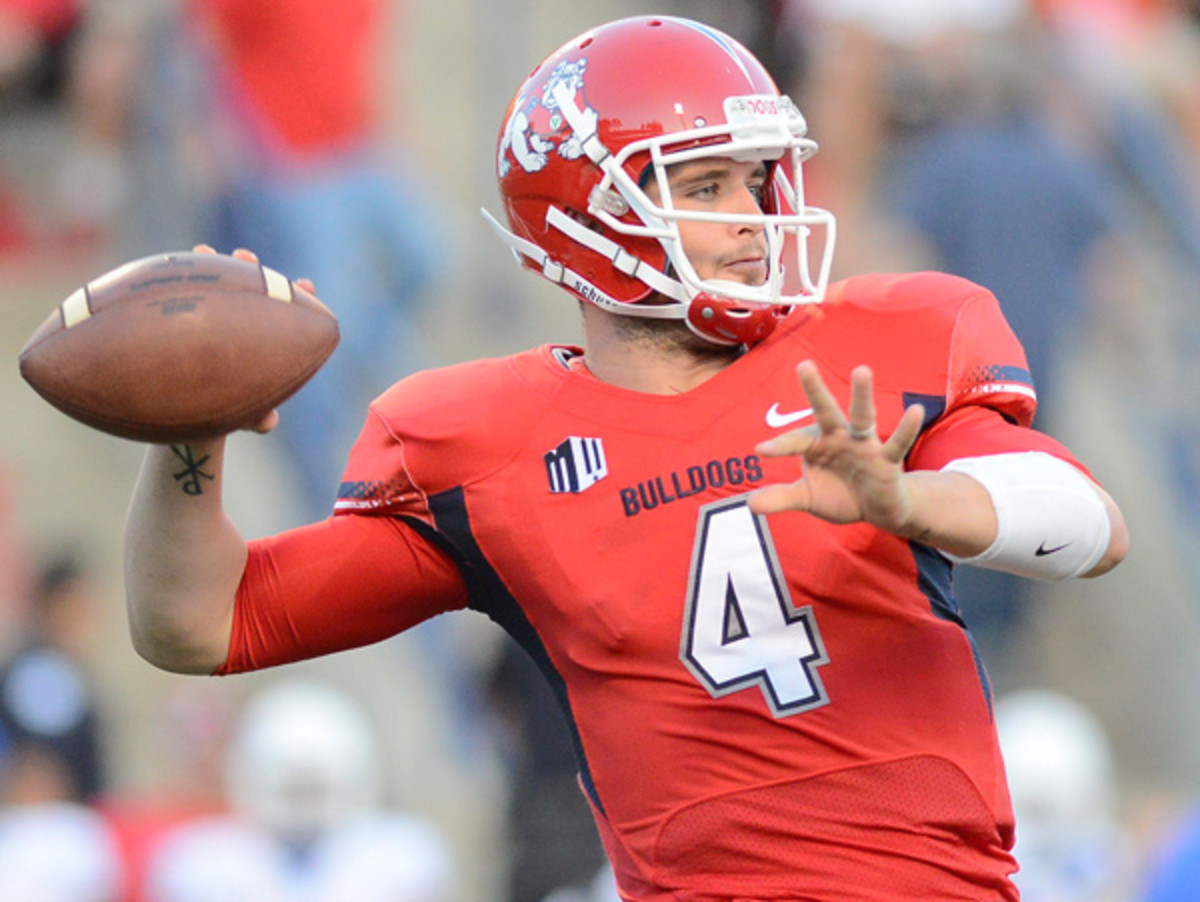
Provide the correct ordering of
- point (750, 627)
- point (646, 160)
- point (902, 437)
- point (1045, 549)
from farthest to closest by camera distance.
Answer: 1. point (646, 160)
2. point (750, 627)
3. point (1045, 549)
4. point (902, 437)

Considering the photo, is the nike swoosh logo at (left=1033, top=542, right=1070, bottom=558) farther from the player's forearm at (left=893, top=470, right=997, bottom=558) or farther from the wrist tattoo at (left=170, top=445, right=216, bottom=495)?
the wrist tattoo at (left=170, top=445, right=216, bottom=495)

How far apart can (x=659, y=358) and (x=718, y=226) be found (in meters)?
0.22

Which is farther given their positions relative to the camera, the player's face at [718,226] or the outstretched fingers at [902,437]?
the player's face at [718,226]

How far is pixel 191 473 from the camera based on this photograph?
2.72m

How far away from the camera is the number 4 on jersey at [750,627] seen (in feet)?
8.44

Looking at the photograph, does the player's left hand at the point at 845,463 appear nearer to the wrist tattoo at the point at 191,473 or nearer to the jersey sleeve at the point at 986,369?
the jersey sleeve at the point at 986,369

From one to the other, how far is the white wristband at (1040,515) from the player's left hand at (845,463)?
20cm

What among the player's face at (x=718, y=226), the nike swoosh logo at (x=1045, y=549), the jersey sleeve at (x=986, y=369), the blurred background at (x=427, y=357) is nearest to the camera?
the nike swoosh logo at (x=1045, y=549)

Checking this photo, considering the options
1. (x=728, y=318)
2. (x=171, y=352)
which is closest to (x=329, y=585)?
(x=171, y=352)

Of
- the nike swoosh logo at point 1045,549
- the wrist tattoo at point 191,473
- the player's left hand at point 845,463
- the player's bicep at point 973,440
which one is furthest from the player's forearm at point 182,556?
the nike swoosh logo at point 1045,549

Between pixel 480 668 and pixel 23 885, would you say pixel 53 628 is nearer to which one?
pixel 23 885

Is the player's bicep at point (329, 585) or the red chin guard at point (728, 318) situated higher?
the red chin guard at point (728, 318)

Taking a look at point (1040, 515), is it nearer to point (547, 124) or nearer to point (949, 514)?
point (949, 514)

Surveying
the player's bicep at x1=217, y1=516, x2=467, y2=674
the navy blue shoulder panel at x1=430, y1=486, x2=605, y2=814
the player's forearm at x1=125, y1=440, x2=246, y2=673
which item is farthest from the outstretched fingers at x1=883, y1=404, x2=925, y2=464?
the player's forearm at x1=125, y1=440, x2=246, y2=673
